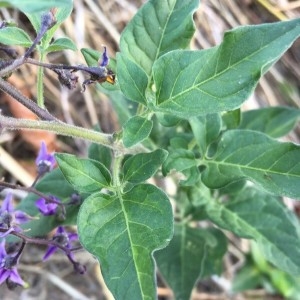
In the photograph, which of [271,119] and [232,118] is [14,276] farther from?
[271,119]

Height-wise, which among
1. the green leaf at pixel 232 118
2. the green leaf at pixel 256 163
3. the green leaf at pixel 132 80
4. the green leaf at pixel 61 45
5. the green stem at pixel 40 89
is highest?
the green leaf at pixel 61 45

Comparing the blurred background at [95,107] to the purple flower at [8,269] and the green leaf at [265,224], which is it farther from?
the purple flower at [8,269]

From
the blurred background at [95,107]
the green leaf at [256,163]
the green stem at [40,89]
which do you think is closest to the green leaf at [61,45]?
the green stem at [40,89]

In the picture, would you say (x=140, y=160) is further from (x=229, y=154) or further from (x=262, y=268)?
(x=262, y=268)

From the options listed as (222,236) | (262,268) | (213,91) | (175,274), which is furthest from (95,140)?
(262,268)

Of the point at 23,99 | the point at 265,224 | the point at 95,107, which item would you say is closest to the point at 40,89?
the point at 23,99
